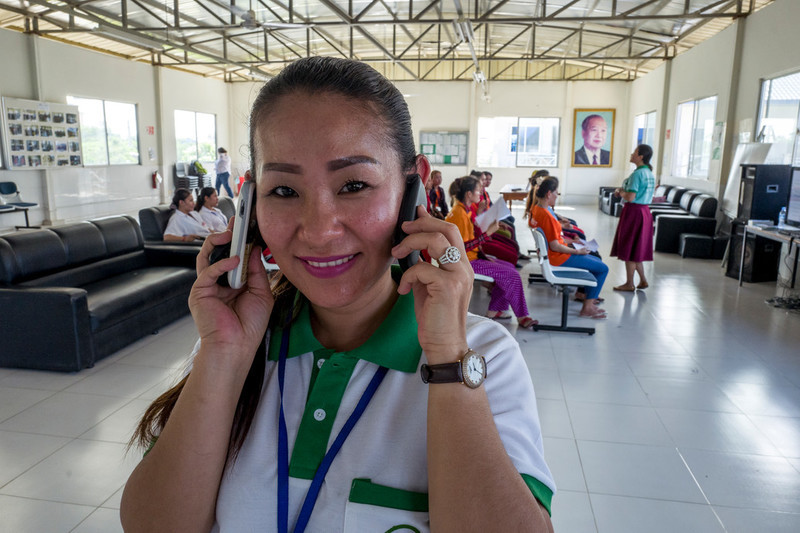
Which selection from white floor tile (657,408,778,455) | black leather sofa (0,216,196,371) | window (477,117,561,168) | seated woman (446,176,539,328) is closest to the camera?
white floor tile (657,408,778,455)

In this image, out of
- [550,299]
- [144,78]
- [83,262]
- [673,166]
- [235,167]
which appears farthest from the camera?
[235,167]

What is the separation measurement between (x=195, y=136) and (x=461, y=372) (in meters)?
16.8

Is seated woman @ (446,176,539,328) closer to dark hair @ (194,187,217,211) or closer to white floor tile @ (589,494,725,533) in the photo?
white floor tile @ (589,494,725,533)

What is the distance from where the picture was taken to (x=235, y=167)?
1634 centimetres

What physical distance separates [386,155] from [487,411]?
459mm

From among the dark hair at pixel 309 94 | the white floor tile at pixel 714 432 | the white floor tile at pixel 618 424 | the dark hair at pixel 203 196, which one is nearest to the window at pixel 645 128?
the dark hair at pixel 203 196

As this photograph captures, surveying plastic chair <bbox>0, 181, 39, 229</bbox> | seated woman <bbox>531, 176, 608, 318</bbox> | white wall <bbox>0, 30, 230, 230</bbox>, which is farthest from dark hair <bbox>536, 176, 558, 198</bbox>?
white wall <bbox>0, 30, 230, 230</bbox>

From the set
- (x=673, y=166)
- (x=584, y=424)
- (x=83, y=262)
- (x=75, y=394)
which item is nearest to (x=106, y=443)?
(x=75, y=394)

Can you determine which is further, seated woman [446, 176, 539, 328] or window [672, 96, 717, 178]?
window [672, 96, 717, 178]

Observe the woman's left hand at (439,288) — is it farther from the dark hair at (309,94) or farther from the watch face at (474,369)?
the dark hair at (309,94)

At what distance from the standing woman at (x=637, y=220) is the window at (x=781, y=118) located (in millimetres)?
2571

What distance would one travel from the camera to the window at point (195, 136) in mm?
15195

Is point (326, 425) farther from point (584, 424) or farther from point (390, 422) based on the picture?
point (584, 424)

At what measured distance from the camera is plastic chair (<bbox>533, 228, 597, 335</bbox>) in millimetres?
4793
